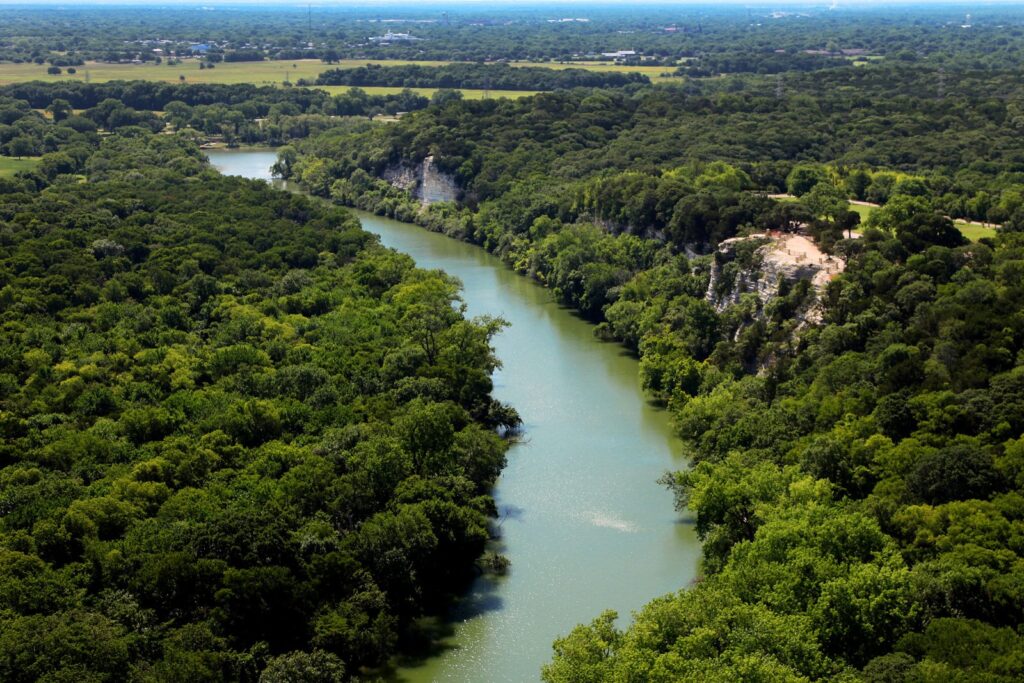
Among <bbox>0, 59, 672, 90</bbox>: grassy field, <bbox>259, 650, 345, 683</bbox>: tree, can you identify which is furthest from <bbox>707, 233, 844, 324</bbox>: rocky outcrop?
<bbox>0, 59, 672, 90</bbox>: grassy field

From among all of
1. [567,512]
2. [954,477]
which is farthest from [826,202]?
[954,477]

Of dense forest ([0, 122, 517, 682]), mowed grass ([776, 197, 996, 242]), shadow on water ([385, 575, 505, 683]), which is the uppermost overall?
mowed grass ([776, 197, 996, 242])

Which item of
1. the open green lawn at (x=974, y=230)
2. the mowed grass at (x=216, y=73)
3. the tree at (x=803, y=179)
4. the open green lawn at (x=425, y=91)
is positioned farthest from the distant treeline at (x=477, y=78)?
the open green lawn at (x=974, y=230)

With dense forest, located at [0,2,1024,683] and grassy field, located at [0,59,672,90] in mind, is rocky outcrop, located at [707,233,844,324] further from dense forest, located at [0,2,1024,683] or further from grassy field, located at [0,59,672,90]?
grassy field, located at [0,59,672,90]

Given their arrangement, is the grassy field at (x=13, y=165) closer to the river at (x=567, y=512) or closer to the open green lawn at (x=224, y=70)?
the open green lawn at (x=224, y=70)

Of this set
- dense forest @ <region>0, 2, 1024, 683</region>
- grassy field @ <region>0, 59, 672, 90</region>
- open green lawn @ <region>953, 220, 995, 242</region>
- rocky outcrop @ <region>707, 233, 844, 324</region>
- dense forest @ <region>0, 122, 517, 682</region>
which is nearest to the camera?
dense forest @ <region>0, 2, 1024, 683</region>

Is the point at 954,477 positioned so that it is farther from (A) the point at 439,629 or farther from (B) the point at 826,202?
(B) the point at 826,202

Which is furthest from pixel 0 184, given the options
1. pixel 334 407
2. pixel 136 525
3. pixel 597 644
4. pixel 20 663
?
pixel 597 644
